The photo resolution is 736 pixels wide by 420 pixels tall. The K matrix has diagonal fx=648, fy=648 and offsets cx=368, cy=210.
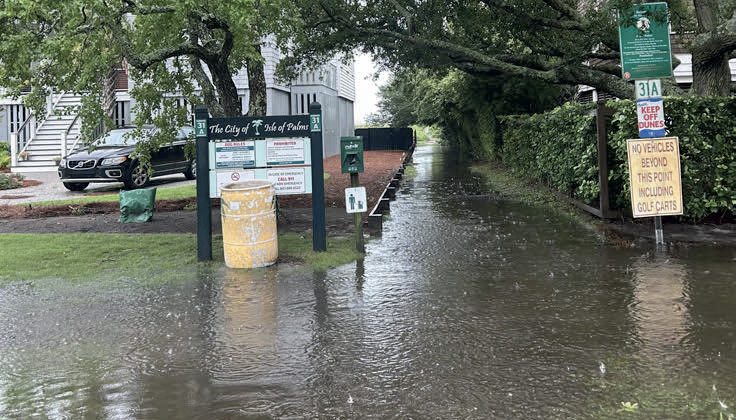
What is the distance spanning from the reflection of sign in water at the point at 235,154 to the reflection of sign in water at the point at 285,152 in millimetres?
205

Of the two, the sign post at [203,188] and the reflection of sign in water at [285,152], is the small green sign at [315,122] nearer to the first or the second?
the reflection of sign in water at [285,152]

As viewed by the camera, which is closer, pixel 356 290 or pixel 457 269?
pixel 356 290

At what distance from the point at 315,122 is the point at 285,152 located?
56 cm

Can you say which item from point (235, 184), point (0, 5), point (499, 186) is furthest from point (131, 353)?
point (499, 186)

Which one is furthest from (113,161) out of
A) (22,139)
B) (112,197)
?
(22,139)

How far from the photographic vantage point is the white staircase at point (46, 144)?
2200 cm

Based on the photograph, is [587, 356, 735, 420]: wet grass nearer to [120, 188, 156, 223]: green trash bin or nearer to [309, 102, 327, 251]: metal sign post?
[309, 102, 327, 251]: metal sign post

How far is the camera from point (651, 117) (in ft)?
27.5

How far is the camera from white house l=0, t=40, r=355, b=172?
71.3ft

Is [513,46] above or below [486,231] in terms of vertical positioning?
above

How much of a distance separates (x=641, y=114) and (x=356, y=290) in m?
4.54

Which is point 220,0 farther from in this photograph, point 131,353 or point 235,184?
point 131,353

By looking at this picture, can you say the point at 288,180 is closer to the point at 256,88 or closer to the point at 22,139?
the point at 256,88

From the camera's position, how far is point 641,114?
8422 mm
